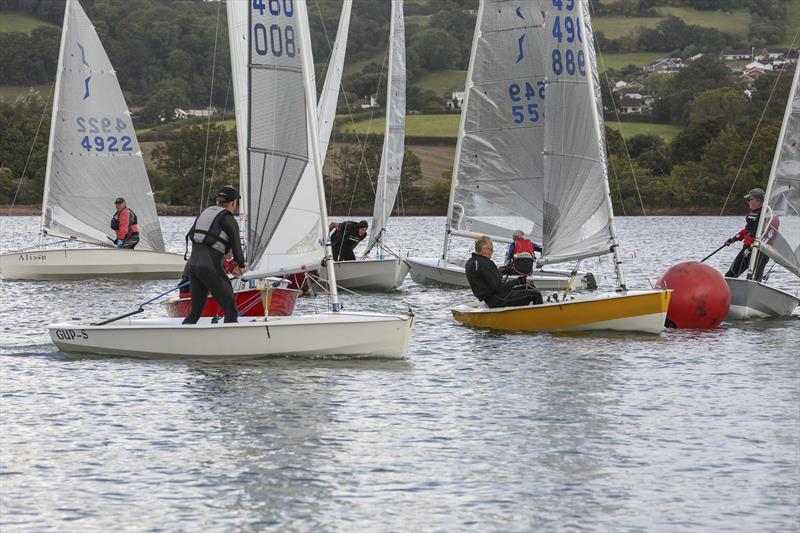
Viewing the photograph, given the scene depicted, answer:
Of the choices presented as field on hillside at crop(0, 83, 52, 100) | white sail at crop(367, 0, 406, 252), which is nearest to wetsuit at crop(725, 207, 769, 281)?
white sail at crop(367, 0, 406, 252)

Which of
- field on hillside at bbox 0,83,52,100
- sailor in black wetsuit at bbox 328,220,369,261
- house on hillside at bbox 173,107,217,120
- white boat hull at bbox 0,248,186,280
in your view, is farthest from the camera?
house on hillside at bbox 173,107,217,120

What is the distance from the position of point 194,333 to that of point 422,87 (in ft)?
446

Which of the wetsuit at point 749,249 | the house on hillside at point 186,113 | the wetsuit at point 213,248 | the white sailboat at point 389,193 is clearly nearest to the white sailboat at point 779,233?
the wetsuit at point 749,249

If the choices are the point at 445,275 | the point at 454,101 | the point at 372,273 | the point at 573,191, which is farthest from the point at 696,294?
the point at 454,101

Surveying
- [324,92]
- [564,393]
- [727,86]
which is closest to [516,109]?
[324,92]

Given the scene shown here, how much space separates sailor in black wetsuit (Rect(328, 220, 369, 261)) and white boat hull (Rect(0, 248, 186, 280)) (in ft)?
14.7

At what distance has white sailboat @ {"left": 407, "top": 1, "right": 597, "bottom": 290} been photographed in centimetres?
2580

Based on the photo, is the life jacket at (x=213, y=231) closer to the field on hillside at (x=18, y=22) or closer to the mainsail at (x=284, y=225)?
the mainsail at (x=284, y=225)

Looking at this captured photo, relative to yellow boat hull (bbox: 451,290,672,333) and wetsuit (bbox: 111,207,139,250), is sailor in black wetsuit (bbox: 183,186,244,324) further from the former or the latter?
wetsuit (bbox: 111,207,139,250)

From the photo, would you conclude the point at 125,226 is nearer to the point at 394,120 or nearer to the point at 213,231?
the point at 394,120

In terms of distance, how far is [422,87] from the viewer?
15050 centimetres

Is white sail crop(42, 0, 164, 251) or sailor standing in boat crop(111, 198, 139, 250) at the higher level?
white sail crop(42, 0, 164, 251)

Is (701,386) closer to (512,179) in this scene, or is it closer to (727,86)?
(512,179)

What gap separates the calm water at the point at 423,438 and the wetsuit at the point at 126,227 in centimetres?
1061
